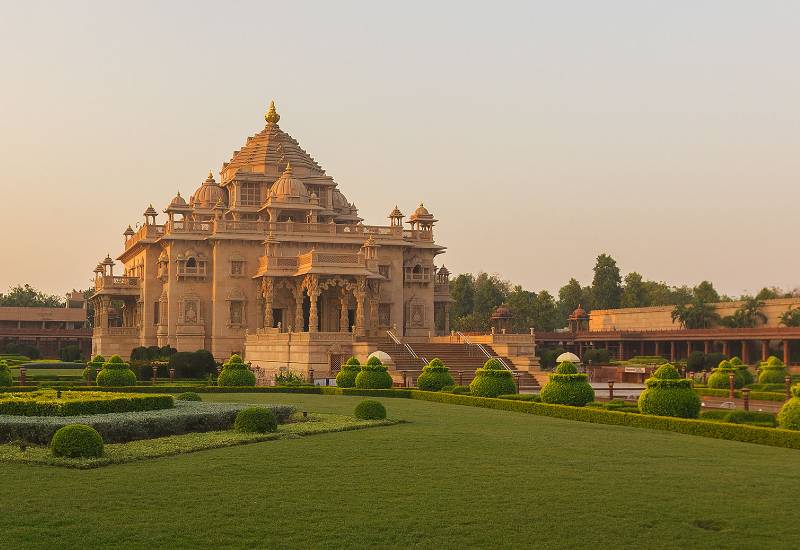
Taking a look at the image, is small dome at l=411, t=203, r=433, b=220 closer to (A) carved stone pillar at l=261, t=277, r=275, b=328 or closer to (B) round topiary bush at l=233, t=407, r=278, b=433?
(A) carved stone pillar at l=261, t=277, r=275, b=328

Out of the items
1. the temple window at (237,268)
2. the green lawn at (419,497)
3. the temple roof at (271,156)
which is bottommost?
the green lawn at (419,497)

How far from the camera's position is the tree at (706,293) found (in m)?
94.0

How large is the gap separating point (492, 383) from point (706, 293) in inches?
2688

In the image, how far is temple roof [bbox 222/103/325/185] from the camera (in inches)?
2432

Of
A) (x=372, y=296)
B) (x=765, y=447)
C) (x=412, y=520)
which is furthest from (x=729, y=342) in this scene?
(x=412, y=520)

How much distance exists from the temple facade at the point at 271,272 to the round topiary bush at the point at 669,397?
2325cm

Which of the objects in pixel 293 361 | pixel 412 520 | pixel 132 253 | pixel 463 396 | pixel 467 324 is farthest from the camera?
pixel 467 324

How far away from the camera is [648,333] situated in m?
68.8

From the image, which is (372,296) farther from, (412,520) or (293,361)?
(412,520)

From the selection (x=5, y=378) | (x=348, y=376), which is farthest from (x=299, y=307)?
(x=5, y=378)

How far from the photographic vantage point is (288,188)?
5753 centimetres

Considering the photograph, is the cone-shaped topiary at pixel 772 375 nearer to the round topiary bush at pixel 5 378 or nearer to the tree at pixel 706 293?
the round topiary bush at pixel 5 378

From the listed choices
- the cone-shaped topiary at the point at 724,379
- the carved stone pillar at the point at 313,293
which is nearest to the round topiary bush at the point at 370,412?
the cone-shaped topiary at the point at 724,379

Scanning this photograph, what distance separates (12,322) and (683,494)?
271 ft
